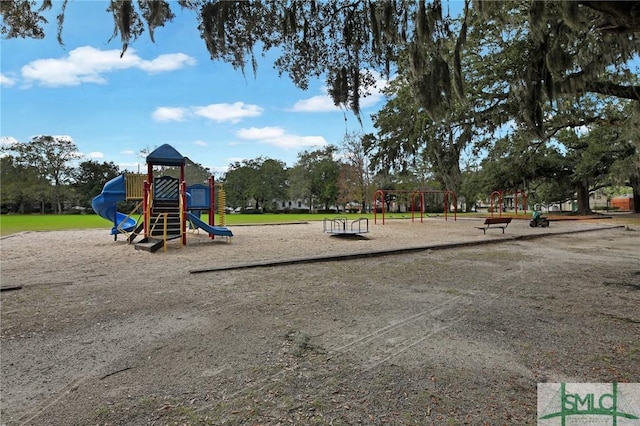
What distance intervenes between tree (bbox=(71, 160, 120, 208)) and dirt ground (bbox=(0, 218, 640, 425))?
4450 centimetres

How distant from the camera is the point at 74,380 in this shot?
7.97 ft

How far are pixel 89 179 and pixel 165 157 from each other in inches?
1637

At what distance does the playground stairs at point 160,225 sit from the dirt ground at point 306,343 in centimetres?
291

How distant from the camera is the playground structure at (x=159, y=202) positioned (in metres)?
10.3

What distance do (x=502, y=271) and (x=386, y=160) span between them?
4656 mm

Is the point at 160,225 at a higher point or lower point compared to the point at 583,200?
lower

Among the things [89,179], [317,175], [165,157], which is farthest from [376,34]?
[89,179]

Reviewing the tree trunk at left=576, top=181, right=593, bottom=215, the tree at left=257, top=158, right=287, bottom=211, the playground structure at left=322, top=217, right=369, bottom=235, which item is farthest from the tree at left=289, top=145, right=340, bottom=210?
the playground structure at left=322, top=217, right=369, bottom=235

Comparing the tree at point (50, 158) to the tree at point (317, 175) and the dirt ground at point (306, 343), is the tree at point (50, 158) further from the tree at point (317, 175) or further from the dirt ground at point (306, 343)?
the dirt ground at point (306, 343)

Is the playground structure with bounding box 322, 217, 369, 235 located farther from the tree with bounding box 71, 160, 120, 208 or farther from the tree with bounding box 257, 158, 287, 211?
the tree with bounding box 71, 160, 120, 208

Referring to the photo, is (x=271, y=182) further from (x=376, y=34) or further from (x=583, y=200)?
(x=376, y=34)

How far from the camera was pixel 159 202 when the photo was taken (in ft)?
37.8

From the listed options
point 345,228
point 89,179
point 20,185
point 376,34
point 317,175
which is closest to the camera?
point 376,34

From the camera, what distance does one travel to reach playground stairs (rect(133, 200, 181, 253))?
9.11m
